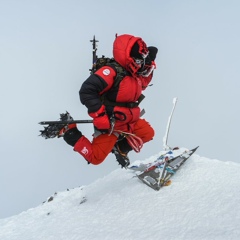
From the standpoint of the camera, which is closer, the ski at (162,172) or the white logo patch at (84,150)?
the ski at (162,172)

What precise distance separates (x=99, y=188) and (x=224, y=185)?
3043mm

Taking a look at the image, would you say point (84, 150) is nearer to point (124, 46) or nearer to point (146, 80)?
point (146, 80)

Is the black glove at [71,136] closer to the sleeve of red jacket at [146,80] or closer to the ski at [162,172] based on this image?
the ski at [162,172]

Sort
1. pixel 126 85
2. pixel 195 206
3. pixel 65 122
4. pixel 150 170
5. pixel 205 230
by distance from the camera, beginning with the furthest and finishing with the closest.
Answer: pixel 150 170 < pixel 65 122 < pixel 126 85 < pixel 195 206 < pixel 205 230

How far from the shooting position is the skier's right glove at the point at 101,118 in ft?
19.5

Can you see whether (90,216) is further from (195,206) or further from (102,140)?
(195,206)

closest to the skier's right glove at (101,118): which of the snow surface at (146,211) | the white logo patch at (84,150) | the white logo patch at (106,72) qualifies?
the white logo patch at (106,72)

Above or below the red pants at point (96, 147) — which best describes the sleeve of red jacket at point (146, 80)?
above

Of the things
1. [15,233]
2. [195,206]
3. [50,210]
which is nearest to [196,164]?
[195,206]

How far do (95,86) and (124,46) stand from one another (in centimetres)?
88

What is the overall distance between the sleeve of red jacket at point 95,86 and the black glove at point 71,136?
2.96 feet

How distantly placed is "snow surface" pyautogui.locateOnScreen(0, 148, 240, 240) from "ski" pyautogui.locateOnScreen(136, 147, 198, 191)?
0.38 ft

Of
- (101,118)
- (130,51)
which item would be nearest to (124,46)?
(130,51)

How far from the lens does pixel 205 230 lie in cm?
430
